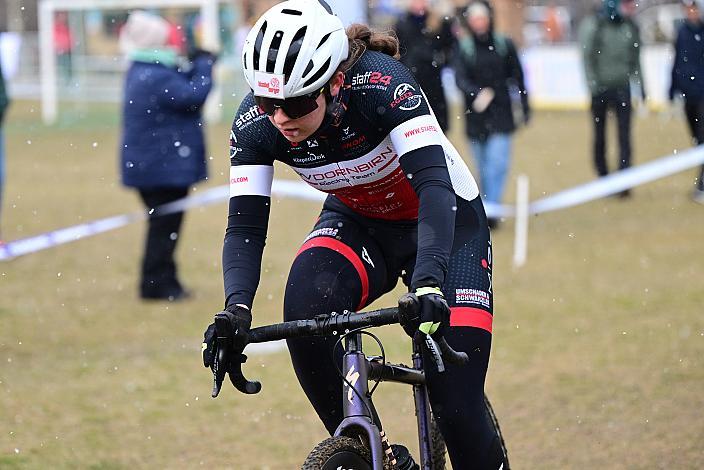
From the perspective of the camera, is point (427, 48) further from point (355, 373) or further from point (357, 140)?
point (355, 373)

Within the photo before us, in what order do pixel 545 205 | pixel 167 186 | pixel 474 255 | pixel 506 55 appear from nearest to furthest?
pixel 474 255
pixel 167 186
pixel 506 55
pixel 545 205

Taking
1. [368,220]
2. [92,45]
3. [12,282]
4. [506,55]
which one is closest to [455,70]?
[506,55]

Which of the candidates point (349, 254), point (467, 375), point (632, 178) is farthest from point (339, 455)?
point (632, 178)

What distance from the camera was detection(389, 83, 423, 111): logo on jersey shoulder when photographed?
3854 mm

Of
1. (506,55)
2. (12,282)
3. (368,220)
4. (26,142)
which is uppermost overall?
(368,220)

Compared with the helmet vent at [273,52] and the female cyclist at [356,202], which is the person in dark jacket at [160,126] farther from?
the helmet vent at [273,52]

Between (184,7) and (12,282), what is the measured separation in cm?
1507

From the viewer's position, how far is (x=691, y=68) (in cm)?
1309

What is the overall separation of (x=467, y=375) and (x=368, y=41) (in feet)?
3.99

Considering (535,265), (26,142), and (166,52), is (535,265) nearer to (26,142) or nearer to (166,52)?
(166,52)

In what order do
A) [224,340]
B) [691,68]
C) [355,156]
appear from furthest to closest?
[691,68] → [355,156] → [224,340]

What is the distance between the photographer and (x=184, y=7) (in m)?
24.6

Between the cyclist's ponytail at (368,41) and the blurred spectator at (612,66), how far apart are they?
373 inches

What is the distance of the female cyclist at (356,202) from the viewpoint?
3.64 m
